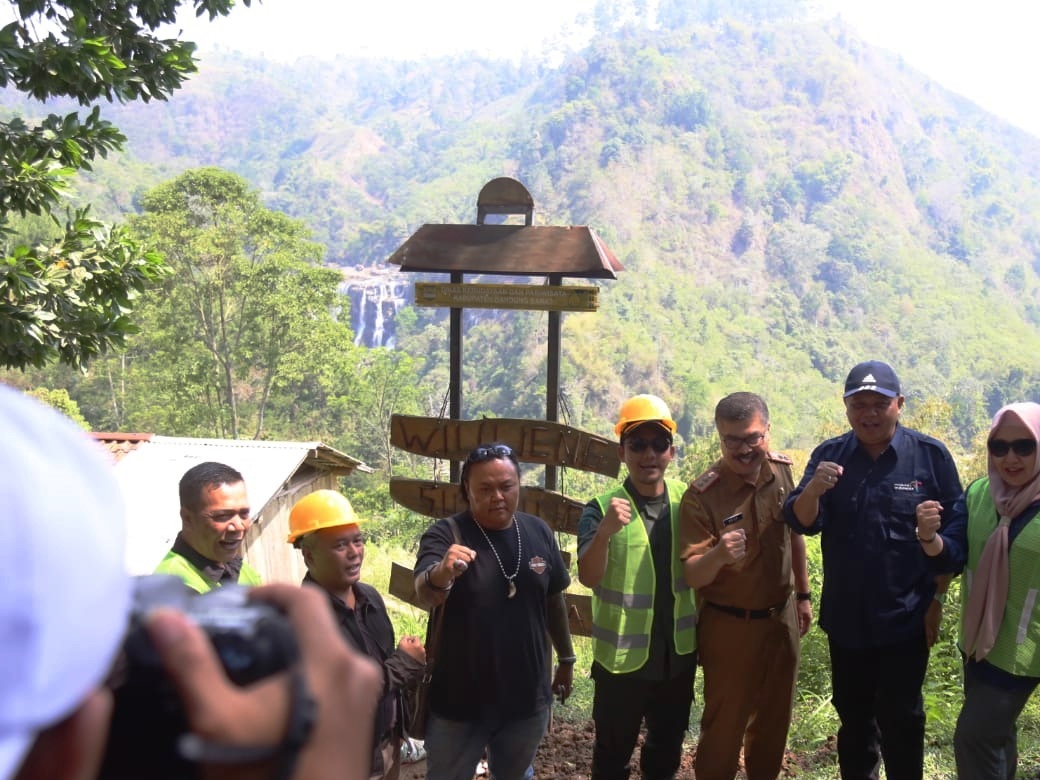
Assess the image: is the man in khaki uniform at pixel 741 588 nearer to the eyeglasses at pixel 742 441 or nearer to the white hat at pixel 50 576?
the eyeglasses at pixel 742 441

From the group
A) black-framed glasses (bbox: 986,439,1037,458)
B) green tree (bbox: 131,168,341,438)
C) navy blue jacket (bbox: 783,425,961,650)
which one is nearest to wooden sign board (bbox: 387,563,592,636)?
navy blue jacket (bbox: 783,425,961,650)

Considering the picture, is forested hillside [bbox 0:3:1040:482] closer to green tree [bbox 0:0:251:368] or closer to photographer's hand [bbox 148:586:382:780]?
green tree [bbox 0:0:251:368]

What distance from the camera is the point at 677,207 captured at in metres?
86.2

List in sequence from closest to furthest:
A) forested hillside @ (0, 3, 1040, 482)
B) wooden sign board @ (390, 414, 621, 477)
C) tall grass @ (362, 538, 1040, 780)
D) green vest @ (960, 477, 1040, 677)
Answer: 1. green vest @ (960, 477, 1040, 677)
2. tall grass @ (362, 538, 1040, 780)
3. wooden sign board @ (390, 414, 621, 477)
4. forested hillside @ (0, 3, 1040, 482)

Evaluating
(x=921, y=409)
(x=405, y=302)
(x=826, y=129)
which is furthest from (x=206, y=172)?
(x=826, y=129)

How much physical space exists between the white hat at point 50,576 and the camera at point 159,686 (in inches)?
2.9

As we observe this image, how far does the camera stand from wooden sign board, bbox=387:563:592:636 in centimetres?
473

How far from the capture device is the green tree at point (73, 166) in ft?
15.3

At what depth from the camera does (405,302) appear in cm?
7119

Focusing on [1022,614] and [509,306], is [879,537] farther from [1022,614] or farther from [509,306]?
[509,306]

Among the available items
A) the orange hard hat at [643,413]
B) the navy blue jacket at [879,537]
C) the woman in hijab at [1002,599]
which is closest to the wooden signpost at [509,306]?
the orange hard hat at [643,413]

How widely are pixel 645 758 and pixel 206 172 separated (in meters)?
30.7

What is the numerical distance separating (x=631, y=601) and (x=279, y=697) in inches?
110

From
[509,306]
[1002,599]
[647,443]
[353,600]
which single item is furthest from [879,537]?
[509,306]
